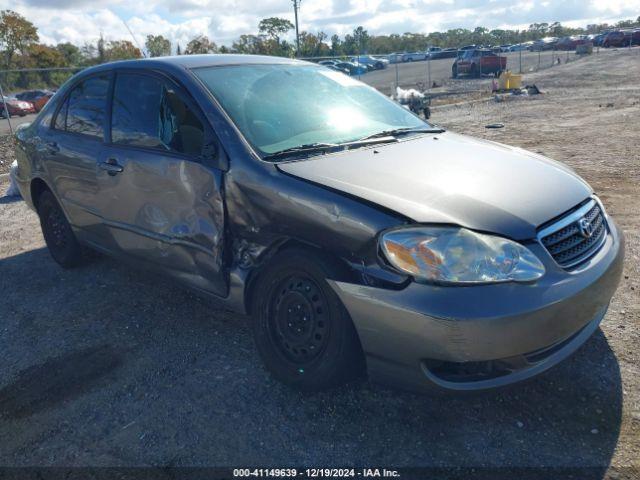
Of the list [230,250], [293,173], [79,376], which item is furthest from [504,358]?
[79,376]

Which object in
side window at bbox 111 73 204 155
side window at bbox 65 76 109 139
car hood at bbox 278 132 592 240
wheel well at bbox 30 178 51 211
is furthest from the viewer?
wheel well at bbox 30 178 51 211

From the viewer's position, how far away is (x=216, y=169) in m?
3.10

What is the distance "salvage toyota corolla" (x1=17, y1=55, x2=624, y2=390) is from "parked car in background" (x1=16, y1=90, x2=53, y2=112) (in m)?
24.3

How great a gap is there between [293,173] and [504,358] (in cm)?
135

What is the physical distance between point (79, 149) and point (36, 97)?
24.7m

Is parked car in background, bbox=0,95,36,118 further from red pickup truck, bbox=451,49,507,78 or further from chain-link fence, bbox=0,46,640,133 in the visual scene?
red pickup truck, bbox=451,49,507,78

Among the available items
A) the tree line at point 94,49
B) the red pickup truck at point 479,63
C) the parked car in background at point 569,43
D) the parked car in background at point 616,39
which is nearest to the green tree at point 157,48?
the tree line at point 94,49

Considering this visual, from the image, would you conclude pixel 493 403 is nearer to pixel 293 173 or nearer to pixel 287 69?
pixel 293 173

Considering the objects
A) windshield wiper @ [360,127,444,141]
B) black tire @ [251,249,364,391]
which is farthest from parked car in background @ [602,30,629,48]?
black tire @ [251,249,364,391]

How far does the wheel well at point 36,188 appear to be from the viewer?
4.94m

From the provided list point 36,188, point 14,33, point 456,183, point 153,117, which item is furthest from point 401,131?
point 14,33

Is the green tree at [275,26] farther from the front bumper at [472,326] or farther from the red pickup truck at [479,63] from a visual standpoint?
the front bumper at [472,326]

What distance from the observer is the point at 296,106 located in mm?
3479

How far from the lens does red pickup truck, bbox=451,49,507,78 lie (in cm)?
3228
